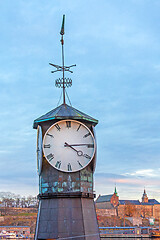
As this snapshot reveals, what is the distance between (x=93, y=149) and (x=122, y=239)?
298 feet

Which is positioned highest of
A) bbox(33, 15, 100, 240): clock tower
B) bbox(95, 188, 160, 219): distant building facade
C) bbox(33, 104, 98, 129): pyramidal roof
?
bbox(95, 188, 160, 219): distant building facade

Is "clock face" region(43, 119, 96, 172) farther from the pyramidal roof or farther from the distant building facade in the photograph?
the distant building facade

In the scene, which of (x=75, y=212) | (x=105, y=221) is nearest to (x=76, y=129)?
(x=75, y=212)

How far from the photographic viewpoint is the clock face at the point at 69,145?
11.5m

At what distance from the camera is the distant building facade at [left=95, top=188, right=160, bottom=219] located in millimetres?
165625

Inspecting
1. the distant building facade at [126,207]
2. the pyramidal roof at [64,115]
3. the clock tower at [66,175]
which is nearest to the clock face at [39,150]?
the clock tower at [66,175]

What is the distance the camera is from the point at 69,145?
37.9 feet

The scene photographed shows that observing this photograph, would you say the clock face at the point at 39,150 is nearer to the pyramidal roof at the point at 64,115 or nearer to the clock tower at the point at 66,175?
the clock tower at the point at 66,175

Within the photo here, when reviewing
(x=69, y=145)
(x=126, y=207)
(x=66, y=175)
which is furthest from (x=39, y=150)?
(x=126, y=207)

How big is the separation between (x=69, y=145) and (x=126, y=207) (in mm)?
162187

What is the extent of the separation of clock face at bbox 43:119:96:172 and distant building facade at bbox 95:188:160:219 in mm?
154356

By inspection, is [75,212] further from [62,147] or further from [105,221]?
[105,221]

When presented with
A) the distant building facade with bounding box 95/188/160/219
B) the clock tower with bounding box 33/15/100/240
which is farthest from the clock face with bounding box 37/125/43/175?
the distant building facade with bounding box 95/188/160/219

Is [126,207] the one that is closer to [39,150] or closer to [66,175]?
[39,150]
